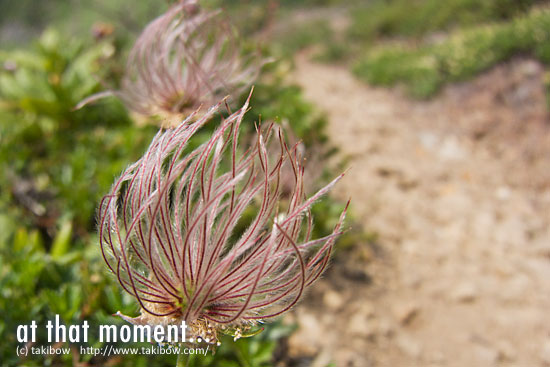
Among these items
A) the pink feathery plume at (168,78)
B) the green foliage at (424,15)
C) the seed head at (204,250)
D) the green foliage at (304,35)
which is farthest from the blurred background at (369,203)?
the green foliage at (304,35)

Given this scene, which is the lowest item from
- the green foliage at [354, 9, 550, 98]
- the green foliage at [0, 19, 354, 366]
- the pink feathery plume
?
the green foliage at [354, 9, 550, 98]

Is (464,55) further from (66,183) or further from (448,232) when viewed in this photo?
(66,183)

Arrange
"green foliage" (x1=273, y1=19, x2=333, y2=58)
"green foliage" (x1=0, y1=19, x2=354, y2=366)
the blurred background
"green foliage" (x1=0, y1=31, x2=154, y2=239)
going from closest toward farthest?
"green foliage" (x1=0, y1=19, x2=354, y2=366) → the blurred background → "green foliage" (x1=0, y1=31, x2=154, y2=239) → "green foliage" (x1=273, y1=19, x2=333, y2=58)

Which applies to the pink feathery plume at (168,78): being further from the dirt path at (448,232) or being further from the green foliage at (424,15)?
the green foliage at (424,15)

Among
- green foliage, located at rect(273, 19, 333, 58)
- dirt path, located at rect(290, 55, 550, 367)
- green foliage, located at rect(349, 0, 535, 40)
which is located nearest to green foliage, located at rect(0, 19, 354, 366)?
dirt path, located at rect(290, 55, 550, 367)

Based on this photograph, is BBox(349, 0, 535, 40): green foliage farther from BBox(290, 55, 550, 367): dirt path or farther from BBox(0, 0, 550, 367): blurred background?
BBox(290, 55, 550, 367): dirt path

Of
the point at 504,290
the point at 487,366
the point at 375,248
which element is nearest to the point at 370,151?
the point at 375,248
